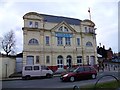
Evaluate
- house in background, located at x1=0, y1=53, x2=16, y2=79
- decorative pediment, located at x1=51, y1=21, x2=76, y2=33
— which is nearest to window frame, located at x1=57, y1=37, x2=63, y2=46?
decorative pediment, located at x1=51, y1=21, x2=76, y2=33

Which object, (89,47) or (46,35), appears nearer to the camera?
(46,35)

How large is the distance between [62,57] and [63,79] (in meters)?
19.3

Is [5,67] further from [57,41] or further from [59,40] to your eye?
[59,40]

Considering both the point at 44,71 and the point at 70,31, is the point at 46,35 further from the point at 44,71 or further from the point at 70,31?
the point at 44,71

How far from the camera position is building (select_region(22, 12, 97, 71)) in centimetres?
3869

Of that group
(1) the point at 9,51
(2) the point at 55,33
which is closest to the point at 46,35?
(2) the point at 55,33

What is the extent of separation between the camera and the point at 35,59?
38.6 meters

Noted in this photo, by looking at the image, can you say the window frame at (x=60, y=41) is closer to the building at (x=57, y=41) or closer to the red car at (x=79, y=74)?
the building at (x=57, y=41)

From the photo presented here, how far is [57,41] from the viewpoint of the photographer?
41.5 meters

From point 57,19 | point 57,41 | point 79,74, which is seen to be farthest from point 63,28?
point 79,74

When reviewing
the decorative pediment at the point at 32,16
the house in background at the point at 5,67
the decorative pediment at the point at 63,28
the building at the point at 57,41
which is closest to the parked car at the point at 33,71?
the house in background at the point at 5,67

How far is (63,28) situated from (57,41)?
311 centimetres

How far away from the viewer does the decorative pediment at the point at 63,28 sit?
4179 centimetres

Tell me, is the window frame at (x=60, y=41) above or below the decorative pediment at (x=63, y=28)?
below
